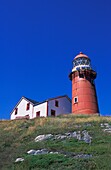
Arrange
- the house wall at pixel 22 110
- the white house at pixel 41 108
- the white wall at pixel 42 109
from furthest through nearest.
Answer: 1. the house wall at pixel 22 110
2. the white house at pixel 41 108
3. the white wall at pixel 42 109

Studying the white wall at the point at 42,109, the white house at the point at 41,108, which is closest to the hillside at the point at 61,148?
the white wall at the point at 42,109

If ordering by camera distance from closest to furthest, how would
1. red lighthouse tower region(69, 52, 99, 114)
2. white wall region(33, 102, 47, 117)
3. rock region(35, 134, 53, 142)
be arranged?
rock region(35, 134, 53, 142) → red lighthouse tower region(69, 52, 99, 114) → white wall region(33, 102, 47, 117)

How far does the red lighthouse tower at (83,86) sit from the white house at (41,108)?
4404 mm

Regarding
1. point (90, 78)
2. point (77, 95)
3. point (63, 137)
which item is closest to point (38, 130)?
point (63, 137)

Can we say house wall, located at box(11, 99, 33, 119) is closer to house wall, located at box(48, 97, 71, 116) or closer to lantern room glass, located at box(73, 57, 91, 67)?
house wall, located at box(48, 97, 71, 116)

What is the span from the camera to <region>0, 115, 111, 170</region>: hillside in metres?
13.0

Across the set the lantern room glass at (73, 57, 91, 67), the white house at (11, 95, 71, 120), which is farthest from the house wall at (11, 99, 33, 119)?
the lantern room glass at (73, 57, 91, 67)

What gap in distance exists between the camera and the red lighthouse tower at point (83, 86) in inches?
1486

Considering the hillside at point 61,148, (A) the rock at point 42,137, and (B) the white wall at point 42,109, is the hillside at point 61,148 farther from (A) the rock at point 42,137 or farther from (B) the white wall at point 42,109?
(B) the white wall at point 42,109

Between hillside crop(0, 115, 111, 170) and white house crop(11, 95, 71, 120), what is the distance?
14.7 m

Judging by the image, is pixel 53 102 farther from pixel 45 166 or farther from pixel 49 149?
pixel 45 166

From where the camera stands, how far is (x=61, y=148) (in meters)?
16.8

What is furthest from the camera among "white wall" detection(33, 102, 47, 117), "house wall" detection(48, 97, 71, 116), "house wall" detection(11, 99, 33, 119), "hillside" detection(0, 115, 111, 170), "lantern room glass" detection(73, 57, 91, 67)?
"house wall" detection(11, 99, 33, 119)

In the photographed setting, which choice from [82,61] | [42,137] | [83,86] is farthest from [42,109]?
[42,137]
